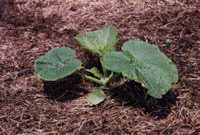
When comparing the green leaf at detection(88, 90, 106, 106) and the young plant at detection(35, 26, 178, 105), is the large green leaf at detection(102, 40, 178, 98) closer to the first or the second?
the young plant at detection(35, 26, 178, 105)

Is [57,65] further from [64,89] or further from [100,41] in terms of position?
[100,41]

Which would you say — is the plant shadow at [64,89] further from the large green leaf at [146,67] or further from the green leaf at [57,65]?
the large green leaf at [146,67]

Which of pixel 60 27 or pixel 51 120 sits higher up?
pixel 60 27

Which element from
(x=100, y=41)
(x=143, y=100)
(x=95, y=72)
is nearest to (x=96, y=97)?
(x=95, y=72)

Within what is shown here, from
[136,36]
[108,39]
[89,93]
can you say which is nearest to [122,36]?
[136,36]

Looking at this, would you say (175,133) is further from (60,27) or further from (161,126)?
(60,27)

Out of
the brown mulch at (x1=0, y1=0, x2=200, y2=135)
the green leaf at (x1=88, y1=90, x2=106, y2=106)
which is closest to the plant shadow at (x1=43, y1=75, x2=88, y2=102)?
the brown mulch at (x1=0, y1=0, x2=200, y2=135)
